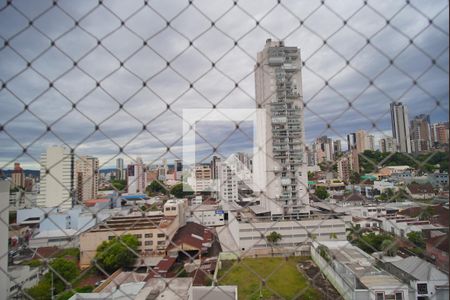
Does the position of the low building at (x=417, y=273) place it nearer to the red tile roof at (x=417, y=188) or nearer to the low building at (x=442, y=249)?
the red tile roof at (x=417, y=188)

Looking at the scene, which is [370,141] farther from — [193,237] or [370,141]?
[193,237]

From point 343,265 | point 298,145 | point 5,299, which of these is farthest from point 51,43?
point 343,265

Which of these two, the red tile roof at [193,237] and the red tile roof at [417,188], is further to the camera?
the red tile roof at [193,237]

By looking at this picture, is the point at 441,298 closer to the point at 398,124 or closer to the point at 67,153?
the point at 398,124

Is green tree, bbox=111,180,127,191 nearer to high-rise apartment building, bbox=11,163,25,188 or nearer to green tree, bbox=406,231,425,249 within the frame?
high-rise apartment building, bbox=11,163,25,188

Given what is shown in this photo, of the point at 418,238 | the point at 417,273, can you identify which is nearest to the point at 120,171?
the point at 418,238

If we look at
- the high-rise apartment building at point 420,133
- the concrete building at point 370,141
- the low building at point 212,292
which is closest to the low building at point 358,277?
the low building at point 212,292
